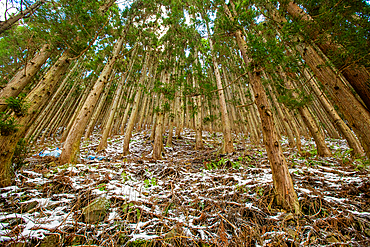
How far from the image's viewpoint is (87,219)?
1913 mm

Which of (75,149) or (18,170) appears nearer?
(18,170)

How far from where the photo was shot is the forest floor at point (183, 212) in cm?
160

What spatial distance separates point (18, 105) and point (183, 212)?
13.7ft

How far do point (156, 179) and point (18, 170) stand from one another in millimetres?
3197

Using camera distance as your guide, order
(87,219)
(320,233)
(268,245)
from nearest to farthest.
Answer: (268,245)
(320,233)
(87,219)

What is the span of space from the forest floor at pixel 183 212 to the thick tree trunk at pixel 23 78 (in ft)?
8.70

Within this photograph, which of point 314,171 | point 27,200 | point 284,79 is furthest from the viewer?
point 284,79

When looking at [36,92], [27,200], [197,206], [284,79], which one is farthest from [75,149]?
[284,79]

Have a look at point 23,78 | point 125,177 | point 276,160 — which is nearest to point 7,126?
point 23,78

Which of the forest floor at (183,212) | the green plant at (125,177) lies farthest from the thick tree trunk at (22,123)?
the green plant at (125,177)

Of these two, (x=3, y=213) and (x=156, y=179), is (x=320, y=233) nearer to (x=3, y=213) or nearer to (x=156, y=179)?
(x=156, y=179)

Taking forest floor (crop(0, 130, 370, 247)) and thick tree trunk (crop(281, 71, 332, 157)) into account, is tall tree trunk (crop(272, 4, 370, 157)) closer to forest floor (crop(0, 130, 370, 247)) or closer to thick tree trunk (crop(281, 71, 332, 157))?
forest floor (crop(0, 130, 370, 247))

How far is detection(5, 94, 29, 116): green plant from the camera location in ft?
9.01

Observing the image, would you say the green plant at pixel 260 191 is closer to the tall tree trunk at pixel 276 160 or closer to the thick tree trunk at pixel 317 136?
the tall tree trunk at pixel 276 160
